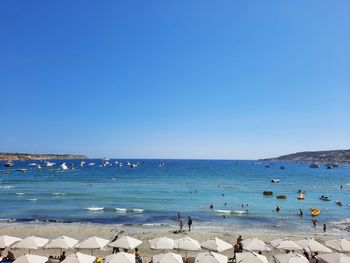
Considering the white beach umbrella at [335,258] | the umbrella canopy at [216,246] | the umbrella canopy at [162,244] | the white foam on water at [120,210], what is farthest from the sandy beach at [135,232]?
Result: the white beach umbrella at [335,258]

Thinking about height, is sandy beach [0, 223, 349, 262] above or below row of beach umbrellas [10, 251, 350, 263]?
below

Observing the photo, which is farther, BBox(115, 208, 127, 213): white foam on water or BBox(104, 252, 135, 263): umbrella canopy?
BBox(115, 208, 127, 213): white foam on water

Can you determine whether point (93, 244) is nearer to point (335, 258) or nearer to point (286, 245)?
point (286, 245)

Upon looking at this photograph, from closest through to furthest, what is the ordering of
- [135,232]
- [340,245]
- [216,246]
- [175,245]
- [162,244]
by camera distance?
1. [216,246]
2. [175,245]
3. [340,245]
4. [162,244]
5. [135,232]

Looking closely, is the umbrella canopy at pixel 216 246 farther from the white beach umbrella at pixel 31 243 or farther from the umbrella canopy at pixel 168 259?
the white beach umbrella at pixel 31 243

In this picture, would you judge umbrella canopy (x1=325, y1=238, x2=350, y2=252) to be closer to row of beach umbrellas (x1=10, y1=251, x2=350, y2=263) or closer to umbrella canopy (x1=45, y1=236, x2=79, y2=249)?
row of beach umbrellas (x1=10, y1=251, x2=350, y2=263)

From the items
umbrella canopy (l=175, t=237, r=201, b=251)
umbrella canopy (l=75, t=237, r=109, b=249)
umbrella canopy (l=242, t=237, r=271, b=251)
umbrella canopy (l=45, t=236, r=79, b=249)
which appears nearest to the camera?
umbrella canopy (l=75, t=237, r=109, b=249)

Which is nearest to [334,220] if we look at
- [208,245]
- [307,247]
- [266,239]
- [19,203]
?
[266,239]

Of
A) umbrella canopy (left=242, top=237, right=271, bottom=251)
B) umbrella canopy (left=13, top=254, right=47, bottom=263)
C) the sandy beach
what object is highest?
umbrella canopy (left=13, top=254, right=47, bottom=263)

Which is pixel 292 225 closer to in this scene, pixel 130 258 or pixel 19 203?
pixel 130 258

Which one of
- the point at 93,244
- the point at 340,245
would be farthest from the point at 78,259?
the point at 340,245

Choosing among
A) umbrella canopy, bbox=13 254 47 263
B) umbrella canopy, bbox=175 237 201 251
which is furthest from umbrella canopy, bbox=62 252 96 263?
umbrella canopy, bbox=175 237 201 251

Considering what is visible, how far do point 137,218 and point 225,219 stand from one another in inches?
389

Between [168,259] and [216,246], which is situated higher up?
[168,259]
